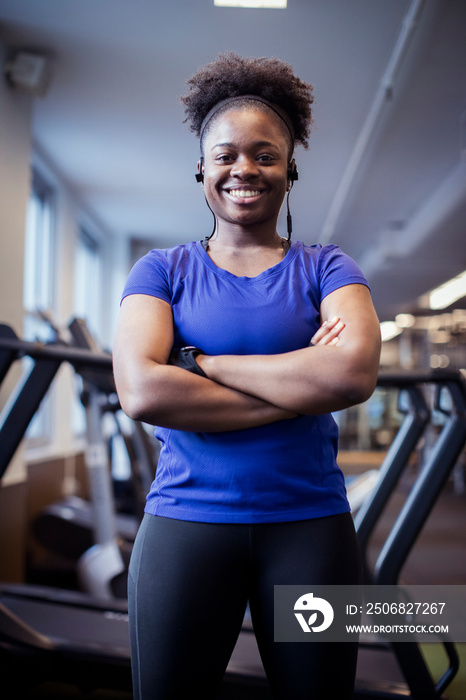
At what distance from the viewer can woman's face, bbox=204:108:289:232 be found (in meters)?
0.97

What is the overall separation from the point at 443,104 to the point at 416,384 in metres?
2.69

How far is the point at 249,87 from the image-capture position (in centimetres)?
102

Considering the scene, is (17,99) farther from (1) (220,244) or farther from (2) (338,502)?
(2) (338,502)

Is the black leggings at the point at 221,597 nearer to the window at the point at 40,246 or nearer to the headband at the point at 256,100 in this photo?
the headband at the point at 256,100

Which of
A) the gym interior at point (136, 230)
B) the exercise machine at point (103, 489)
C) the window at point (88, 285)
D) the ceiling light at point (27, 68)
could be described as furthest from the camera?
the window at point (88, 285)

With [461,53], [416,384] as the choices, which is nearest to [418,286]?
[461,53]

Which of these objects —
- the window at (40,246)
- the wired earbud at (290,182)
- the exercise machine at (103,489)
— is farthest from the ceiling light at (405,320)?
the wired earbud at (290,182)

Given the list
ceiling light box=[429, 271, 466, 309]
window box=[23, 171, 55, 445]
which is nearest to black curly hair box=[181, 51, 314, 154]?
window box=[23, 171, 55, 445]

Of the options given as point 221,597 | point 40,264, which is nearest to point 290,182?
point 221,597

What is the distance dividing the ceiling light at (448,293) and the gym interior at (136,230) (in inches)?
50.3

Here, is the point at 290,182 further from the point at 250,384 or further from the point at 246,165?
the point at 250,384

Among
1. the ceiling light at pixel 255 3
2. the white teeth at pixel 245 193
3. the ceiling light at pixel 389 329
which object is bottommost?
the white teeth at pixel 245 193

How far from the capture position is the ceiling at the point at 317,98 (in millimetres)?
2762

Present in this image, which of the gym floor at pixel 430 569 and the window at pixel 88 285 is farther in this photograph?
the window at pixel 88 285
